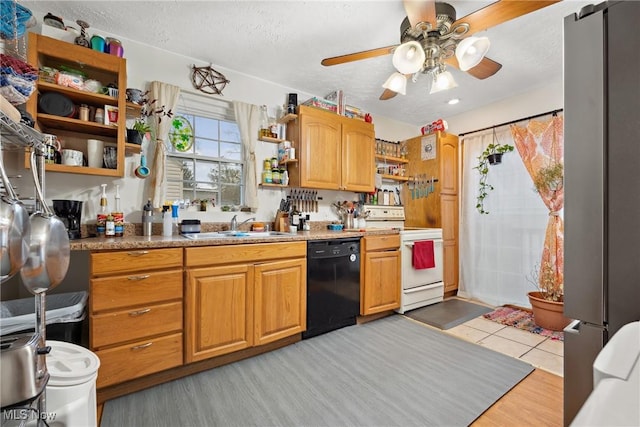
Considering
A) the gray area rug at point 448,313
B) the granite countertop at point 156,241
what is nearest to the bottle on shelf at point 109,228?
the granite countertop at point 156,241

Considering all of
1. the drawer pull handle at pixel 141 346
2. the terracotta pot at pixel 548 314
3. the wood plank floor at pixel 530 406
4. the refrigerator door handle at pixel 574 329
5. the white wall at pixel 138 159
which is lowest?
the wood plank floor at pixel 530 406

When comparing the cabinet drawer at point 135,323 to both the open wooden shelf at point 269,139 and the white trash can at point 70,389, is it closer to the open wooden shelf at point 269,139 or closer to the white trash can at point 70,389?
the white trash can at point 70,389

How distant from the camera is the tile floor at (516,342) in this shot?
2023 millimetres

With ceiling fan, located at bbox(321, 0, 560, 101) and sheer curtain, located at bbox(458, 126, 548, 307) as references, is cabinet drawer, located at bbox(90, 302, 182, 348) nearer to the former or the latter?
ceiling fan, located at bbox(321, 0, 560, 101)

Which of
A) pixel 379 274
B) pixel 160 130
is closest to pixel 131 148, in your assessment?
pixel 160 130

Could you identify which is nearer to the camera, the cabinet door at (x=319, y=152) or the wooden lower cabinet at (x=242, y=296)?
the wooden lower cabinet at (x=242, y=296)

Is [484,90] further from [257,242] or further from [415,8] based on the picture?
[257,242]

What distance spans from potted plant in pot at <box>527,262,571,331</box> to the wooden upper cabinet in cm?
199

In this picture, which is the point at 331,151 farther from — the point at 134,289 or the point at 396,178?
the point at 134,289

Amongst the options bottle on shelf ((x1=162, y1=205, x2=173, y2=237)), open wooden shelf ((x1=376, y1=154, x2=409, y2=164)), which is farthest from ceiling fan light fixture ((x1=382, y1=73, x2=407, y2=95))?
bottle on shelf ((x1=162, y1=205, x2=173, y2=237))

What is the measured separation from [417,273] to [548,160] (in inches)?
73.0

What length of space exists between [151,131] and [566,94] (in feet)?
8.65

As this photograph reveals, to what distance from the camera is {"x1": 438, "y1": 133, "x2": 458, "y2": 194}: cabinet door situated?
3.58 metres

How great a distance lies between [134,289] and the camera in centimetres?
164
